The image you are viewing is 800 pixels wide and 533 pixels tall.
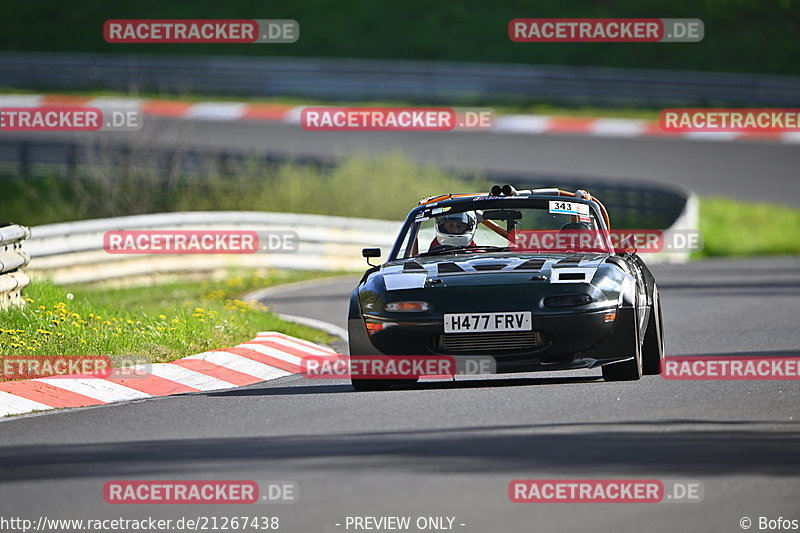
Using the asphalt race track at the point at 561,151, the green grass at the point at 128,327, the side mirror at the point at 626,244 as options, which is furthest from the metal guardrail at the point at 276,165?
the side mirror at the point at 626,244

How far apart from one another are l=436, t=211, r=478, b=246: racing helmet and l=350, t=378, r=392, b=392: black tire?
4.74 feet

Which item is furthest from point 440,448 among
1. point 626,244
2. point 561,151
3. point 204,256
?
point 561,151

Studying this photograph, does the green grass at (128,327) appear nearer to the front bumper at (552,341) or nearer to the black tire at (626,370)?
the front bumper at (552,341)

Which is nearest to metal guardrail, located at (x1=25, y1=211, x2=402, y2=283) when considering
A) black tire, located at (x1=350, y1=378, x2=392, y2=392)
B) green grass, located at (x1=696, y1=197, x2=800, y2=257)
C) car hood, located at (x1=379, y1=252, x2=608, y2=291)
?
green grass, located at (x1=696, y1=197, x2=800, y2=257)

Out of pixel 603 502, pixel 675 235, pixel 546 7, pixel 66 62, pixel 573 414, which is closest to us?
pixel 603 502

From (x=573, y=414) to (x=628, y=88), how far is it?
94.9 feet

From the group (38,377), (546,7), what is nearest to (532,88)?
(546,7)

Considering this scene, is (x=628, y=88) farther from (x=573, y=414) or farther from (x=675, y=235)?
(x=573, y=414)

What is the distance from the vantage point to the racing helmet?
11164mm

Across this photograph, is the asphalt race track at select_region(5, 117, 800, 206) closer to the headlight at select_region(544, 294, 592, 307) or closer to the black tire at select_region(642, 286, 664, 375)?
the black tire at select_region(642, 286, 664, 375)

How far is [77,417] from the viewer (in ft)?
30.0

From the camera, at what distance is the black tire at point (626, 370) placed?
32.8 feet

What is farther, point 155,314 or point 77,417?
point 155,314

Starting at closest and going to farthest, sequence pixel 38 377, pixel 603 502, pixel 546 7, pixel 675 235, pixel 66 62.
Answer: pixel 603 502 → pixel 38 377 → pixel 675 235 → pixel 66 62 → pixel 546 7
